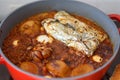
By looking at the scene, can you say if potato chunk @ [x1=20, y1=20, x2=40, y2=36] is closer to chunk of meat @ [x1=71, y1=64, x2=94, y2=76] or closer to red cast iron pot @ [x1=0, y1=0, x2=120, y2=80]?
red cast iron pot @ [x1=0, y1=0, x2=120, y2=80]

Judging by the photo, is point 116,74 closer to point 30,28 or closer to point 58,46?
point 58,46

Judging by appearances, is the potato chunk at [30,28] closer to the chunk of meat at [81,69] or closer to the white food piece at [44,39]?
the white food piece at [44,39]

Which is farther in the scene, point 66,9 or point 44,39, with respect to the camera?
point 66,9

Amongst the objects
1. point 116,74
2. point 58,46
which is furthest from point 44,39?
point 116,74

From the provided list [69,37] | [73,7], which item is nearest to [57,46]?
[69,37]

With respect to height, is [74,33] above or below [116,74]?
above

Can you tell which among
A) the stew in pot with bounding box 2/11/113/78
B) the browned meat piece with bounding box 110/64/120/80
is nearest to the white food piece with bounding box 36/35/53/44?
the stew in pot with bounding box 2/11/113/78
